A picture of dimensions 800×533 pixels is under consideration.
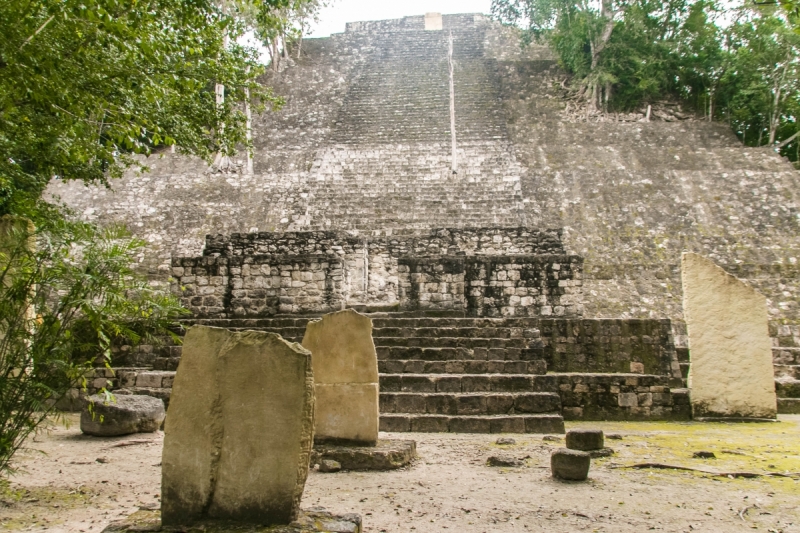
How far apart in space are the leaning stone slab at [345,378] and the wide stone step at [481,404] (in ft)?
5.66

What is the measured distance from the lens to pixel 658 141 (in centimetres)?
1750

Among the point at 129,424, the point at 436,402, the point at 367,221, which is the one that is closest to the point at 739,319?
the point at 436,402

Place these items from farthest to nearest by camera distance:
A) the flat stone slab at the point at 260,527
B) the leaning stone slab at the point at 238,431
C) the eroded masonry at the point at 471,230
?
the eroded masonry at the point at 471,230
the leaning stone slab at the point at 238,431
the flat stone slab at the point at 260,527

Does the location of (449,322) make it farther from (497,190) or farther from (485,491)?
(497,190)

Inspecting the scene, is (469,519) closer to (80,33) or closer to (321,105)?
(80,33)

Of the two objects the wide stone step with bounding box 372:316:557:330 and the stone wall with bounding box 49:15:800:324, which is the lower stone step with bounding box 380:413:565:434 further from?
the stone wall with bounding box 49:15:800:324

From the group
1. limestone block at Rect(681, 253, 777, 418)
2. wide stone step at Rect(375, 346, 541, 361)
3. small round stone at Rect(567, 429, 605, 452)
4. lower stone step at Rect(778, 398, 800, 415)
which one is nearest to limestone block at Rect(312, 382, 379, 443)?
small round stone at Rect(567, 429, 605, 452)

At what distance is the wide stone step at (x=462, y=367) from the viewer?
24.9ft

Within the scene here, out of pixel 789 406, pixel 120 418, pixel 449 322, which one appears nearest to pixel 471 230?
pixel 449 322

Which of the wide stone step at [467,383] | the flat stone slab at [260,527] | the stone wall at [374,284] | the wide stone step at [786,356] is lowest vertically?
the flat stone slab at [260,527]

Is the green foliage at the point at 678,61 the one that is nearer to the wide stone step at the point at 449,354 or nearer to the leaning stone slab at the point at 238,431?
the wide stone step at the point at 449,354

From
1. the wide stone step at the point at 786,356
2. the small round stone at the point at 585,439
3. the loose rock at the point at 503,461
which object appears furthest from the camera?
the wide stone step at the point at 786,356

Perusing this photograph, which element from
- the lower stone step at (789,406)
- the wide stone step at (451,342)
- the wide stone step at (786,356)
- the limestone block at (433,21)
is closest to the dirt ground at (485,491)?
the wide stone step at (451,342)

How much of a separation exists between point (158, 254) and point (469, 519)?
1226 cm
